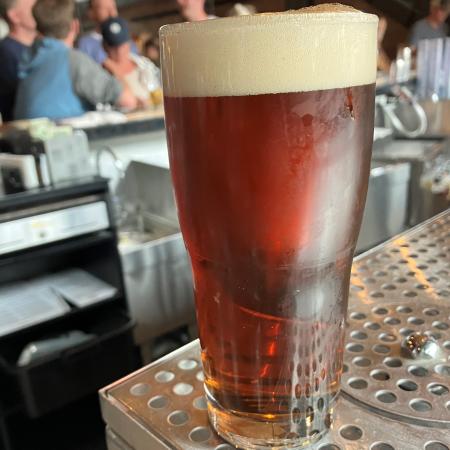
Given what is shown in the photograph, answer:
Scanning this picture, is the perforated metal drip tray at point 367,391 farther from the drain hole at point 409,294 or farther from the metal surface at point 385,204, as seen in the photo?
the metal surface at point 385,204

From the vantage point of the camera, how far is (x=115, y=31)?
8.50 ft

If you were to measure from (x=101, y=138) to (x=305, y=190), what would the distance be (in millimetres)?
2127

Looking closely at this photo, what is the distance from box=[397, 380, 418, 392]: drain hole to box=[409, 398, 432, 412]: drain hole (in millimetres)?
20

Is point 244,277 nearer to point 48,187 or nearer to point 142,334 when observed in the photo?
point 48,187

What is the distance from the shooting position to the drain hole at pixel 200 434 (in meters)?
0.48

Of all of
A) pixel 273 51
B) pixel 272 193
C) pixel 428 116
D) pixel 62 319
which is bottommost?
pixel 62 319

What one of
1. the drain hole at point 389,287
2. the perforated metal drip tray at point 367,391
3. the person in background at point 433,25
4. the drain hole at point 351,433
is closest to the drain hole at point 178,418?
the perforated metal drip tray at point 367,391

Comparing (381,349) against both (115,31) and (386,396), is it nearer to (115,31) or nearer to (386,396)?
(386,396)

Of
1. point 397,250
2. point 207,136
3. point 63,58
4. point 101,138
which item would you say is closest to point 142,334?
point 101,138

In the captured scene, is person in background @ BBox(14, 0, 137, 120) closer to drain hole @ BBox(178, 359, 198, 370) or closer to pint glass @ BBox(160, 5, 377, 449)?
drain hole @ BBox(178, 359, 198, 370)

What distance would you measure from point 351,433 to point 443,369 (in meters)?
0.15

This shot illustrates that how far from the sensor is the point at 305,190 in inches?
15.3

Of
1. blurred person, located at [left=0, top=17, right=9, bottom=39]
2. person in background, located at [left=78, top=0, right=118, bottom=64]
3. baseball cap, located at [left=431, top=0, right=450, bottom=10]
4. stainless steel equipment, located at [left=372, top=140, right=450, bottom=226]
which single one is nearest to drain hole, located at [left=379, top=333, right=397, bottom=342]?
stainless steel equipment, located at [left=372, top=140, right=450, bottom=226]

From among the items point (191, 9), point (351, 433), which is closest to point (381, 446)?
point (351, 433)
